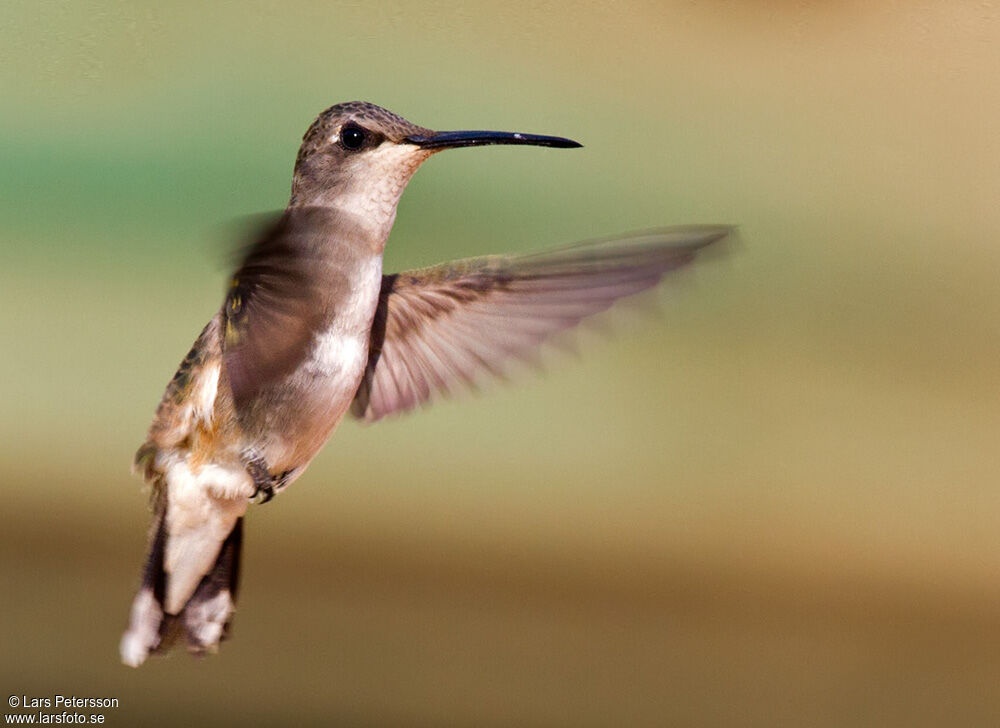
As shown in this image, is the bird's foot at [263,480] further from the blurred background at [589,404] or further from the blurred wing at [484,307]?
the blurred background at [589,404]

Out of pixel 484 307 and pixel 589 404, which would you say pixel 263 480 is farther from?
pixel 589 404

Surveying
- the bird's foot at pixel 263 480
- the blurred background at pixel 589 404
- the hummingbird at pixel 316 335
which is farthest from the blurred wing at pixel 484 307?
the blurred background at pixel 589 404

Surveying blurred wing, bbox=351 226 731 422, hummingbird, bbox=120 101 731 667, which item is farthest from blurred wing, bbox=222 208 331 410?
blurred wing, bbox=351 226 731 422

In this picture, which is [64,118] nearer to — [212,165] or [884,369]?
[212,165]

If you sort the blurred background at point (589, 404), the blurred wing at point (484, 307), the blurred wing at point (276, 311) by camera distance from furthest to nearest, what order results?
the blurred background at point (589, 404) → the blurred wing at point (484, 307) → the blurred wing at point (276, 311)

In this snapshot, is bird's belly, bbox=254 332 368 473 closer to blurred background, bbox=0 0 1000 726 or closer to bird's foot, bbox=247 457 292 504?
bird's foot, bbox=247 457 292 504
